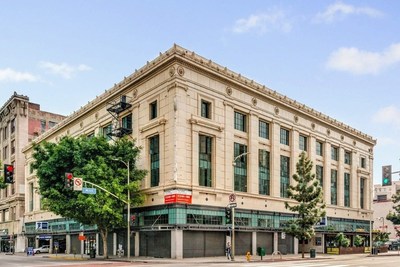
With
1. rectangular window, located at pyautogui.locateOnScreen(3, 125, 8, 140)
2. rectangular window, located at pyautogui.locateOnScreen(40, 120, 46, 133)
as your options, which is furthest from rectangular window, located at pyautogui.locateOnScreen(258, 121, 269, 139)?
rectangular window, located at pyautogui.locateOnScreen(3, 125, 8, 140)

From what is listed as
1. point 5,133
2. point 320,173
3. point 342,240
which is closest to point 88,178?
point 342,240

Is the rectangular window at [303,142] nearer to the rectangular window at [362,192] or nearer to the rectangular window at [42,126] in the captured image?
the rectangular window at [362,192]

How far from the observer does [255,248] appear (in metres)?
52.2

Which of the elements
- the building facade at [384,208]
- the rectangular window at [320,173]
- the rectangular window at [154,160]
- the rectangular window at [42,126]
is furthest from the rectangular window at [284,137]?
the rectangular window at [42,126]

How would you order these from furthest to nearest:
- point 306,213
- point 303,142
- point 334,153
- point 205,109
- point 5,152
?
point 5,152 → point 334,153 → point 303,142 → point 205,109 → point 306,213

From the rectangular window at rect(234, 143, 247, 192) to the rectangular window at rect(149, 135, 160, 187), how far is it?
31.5ft

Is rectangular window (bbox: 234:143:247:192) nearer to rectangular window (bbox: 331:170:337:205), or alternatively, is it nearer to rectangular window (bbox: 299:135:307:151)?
rectangular window (bbox: 299:135:307:151)

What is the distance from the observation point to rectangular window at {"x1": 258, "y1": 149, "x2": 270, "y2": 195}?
55469mm

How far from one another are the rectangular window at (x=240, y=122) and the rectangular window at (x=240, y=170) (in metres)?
2.11

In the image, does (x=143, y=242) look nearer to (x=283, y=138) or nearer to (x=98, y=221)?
(x=98, y=221)

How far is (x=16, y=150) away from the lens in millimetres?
95812

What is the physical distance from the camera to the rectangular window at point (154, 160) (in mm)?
47594

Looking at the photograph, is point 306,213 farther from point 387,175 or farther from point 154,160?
point 387,175

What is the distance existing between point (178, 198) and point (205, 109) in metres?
11.0
